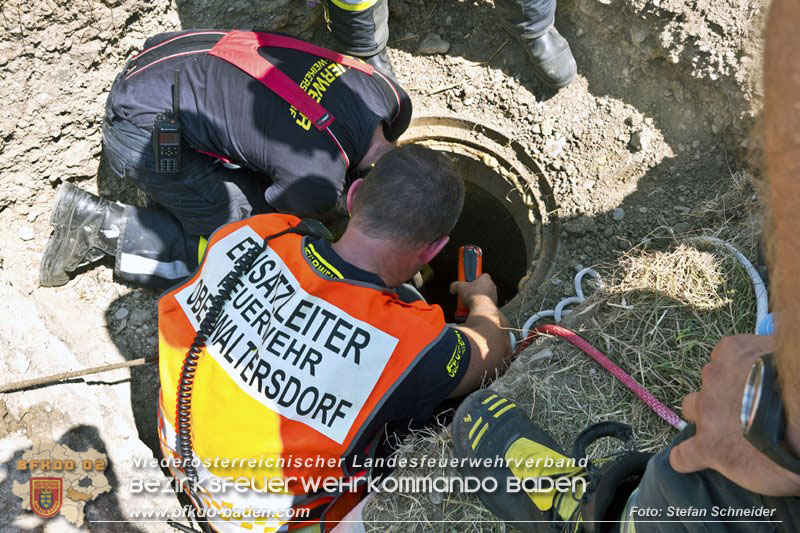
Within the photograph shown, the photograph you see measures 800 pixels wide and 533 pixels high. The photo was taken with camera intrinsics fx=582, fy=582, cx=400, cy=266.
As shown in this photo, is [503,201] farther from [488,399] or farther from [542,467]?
[542,467]

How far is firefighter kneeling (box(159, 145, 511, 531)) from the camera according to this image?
1.87m

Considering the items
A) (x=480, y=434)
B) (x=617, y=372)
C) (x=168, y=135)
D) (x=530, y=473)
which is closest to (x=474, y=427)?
(x=480, y=434)

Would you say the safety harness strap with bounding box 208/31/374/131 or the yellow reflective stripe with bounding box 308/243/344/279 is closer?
the yellow reflective stripe with bounding box 308/243/344/279

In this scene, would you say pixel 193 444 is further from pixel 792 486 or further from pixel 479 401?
pixel 792 486

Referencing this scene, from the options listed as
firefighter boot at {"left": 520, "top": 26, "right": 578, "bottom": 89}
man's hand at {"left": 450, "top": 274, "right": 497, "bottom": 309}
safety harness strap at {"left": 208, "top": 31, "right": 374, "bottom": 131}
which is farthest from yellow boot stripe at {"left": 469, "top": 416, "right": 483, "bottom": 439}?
firefighter boot at {"left": 520, "top": 26, "right": 578, "bottom": 89}

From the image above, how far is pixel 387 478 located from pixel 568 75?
2.24m

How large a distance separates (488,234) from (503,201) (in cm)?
50

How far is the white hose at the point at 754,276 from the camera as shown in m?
1.95

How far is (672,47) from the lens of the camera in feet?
9.12

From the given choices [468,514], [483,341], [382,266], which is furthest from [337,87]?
[468,514]

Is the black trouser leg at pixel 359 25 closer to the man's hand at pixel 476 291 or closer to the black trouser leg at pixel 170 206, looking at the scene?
the black trouser leg at pixel 170 206

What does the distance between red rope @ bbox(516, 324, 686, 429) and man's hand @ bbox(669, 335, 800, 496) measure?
846 millimetres

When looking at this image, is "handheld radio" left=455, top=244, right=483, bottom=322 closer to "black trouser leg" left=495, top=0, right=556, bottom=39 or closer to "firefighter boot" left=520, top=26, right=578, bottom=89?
"firefighter boot" left=520, top=26, right=578, bottom=89

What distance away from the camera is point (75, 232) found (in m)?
2.94
